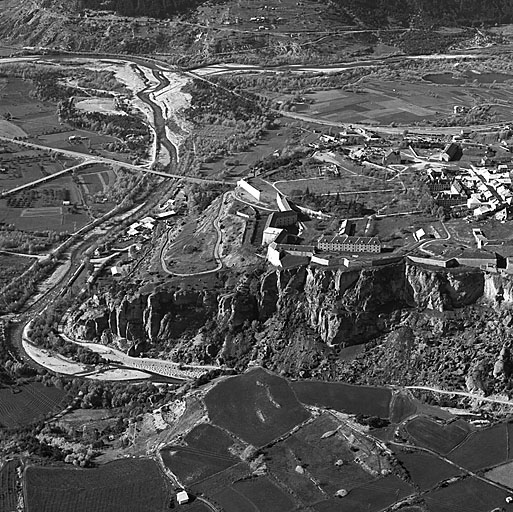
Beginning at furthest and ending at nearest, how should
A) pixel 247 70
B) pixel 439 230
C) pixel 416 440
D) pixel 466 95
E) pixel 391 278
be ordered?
pixel 247 70
pixel 466 95
pixel 439 230
pixel 391 278
pixel 416 440

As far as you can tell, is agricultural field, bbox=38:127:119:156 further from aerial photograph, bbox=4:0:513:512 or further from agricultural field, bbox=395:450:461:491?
agricultural field, bbox=395:450:461:491

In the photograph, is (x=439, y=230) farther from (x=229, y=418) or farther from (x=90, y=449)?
(x=90, y=449)

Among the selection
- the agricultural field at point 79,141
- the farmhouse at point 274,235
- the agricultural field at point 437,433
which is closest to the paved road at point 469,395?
the agricultural field at point 437,433

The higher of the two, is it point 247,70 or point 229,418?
point 247,70

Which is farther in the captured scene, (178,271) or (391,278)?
(178,271)

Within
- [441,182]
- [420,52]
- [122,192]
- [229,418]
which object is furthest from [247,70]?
[229,418]

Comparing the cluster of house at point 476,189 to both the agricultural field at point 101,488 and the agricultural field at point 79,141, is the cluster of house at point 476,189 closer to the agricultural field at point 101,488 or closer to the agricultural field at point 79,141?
the agricultural field at point 101,488
